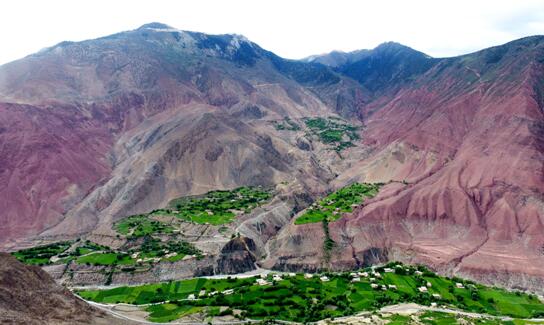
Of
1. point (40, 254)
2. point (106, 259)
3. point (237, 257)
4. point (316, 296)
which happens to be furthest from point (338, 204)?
point (40, 254)

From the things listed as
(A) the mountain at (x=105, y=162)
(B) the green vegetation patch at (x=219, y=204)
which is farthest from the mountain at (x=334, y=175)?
(B) the green vegetation patch at (x=219, y=204)

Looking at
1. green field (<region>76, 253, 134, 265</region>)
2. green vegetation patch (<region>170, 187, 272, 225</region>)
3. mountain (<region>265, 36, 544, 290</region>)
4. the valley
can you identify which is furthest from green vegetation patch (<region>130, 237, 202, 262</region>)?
mountain (<region>265, 36, 544, 290</region>)

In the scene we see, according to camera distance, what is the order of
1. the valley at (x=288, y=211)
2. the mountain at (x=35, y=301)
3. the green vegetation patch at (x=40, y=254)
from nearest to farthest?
the mountain at (x=35, y=301), the valley at (x=288, y=211), the green vegetation patch at (x=40, y=254)

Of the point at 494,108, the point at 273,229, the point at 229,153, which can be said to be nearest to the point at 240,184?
the point at 229,153

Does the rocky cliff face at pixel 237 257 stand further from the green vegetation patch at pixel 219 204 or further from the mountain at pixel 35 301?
the mountain at pixel 35 301

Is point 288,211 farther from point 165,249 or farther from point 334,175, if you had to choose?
point 334,175
